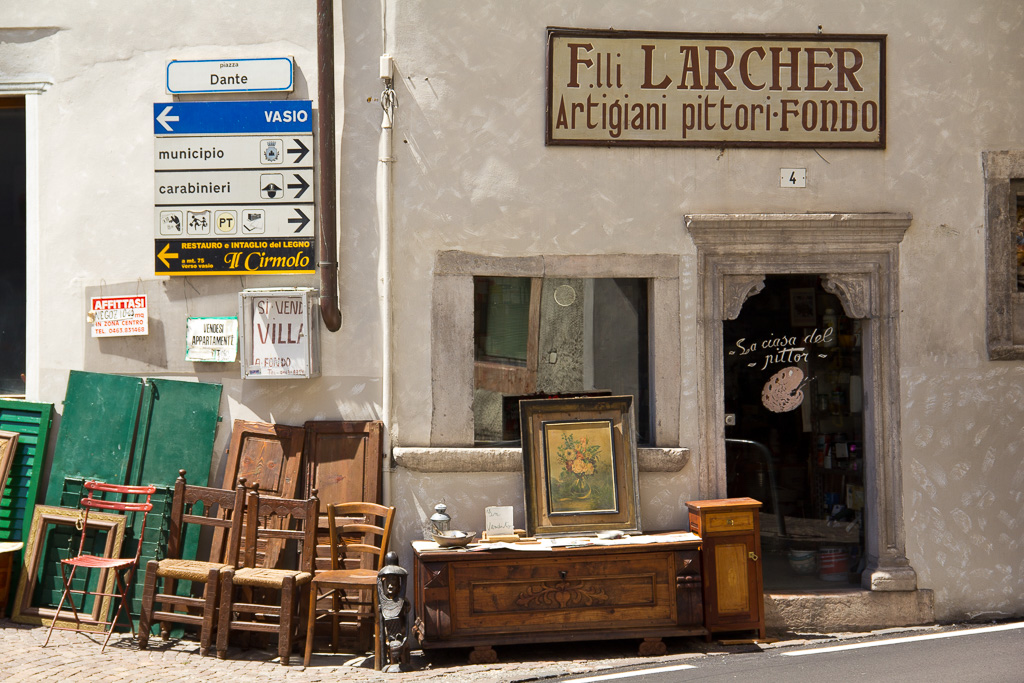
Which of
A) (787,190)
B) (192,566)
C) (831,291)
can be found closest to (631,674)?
(192,566)

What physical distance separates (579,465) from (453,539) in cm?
105

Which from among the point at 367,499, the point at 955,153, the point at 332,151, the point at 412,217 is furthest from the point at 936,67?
the point at 367,499

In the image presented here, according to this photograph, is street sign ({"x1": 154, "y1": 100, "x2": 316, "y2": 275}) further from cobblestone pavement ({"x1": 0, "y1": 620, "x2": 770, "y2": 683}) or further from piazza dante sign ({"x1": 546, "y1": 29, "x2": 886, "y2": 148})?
cobblestone pavement ({"x1": 0, "y1": 620, "x2": 770, "y2": 683})

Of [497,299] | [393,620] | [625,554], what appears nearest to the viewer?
[393,620]

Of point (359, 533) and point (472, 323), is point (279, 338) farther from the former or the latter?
point (359, 533)

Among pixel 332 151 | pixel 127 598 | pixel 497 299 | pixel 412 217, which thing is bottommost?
pixel 127 598

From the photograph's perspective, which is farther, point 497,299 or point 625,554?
point 497,299

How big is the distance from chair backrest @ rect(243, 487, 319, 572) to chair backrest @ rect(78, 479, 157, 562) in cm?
78

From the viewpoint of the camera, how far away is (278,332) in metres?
6.95

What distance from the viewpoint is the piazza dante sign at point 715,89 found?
701 cm

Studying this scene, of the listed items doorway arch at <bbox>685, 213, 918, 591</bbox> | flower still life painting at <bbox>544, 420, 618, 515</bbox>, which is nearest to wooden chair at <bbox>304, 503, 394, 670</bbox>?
flower still life painting at <bbox>544, 420, 618, 515</bbox>

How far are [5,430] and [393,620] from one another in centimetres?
339

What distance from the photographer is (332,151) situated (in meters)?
6.88

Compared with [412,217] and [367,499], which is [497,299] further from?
[367,499]
